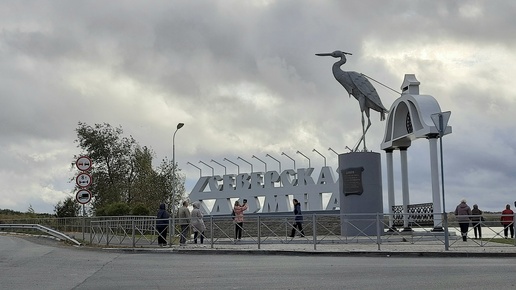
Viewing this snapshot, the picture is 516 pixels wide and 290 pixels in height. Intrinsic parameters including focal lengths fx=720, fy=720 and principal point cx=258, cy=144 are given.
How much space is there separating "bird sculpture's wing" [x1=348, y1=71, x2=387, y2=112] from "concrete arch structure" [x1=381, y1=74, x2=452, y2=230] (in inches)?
60.6

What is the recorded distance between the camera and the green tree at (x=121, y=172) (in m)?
57.2

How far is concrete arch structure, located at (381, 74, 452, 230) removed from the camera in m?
32.6

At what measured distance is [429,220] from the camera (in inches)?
1144

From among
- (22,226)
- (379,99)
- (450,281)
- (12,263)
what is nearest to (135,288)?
(450,281)

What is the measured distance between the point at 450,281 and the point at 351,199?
18.8 meters

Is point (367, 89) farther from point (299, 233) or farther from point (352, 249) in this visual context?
point (352, 249)

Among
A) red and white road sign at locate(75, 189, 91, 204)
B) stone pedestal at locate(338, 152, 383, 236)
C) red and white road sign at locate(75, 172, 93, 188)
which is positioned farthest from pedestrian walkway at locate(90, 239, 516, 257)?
stone pedestal at locate(338, 152, 383, 236)

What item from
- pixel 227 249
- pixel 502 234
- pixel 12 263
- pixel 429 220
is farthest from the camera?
pixel 429 220

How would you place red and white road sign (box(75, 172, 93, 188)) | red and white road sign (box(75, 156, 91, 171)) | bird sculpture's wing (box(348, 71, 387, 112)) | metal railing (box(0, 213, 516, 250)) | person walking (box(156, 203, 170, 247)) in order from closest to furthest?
metal railing (box(0, 213, 516, 250)) → person walking (box(156, 203, 170, 247)) → red and white road sign (box(75, 172, 93, 188)) → red and white road sign (box(75, 156, 91, 171)) → bird sculpture's wing (box(348, 71, 387, 112))

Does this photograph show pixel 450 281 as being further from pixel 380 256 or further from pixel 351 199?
pixel 351 199

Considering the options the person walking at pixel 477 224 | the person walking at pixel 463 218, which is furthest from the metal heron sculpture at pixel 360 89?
the person walking at pixel 477 224

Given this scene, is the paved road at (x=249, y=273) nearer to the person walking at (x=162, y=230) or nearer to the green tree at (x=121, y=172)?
the person walking at (x=162, y=230)

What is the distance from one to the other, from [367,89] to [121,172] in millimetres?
→ 31969

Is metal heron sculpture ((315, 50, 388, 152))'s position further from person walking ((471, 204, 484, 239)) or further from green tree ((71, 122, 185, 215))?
green tree ((71, 122, 185, 215))
